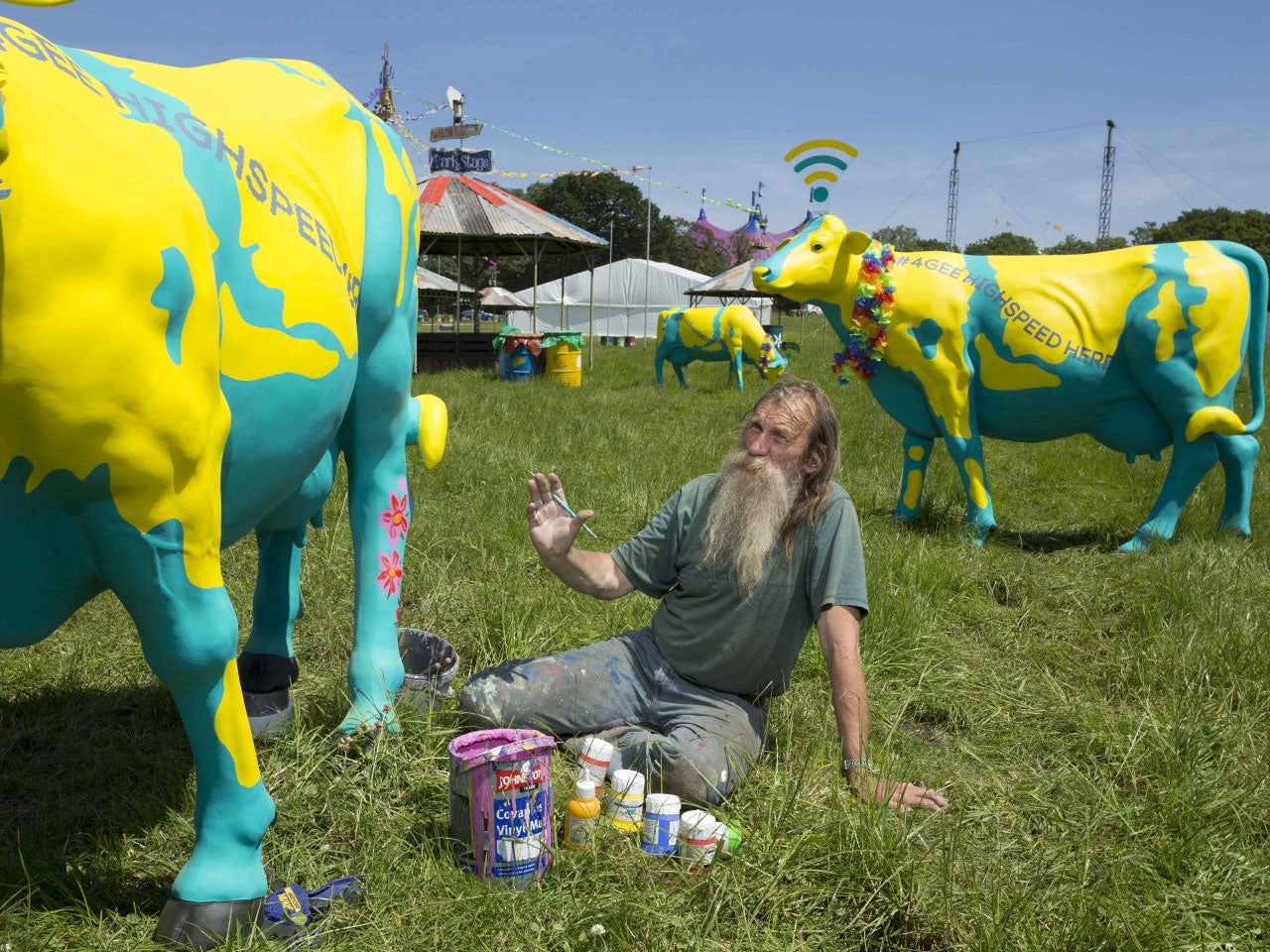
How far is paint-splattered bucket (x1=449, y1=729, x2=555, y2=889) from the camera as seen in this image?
92.8 inches

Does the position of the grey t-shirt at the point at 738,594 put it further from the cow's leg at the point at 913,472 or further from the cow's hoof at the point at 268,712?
the cow's leg at the point at 913,472

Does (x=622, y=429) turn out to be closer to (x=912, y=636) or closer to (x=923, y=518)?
(x=923, y=518)

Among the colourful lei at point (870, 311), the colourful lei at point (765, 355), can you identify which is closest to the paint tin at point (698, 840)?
the colourful lei at point (870, 311)

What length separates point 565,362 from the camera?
52.3 feet

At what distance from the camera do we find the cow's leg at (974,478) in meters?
5.60

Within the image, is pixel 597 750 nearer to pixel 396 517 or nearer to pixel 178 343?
pixel 396 517

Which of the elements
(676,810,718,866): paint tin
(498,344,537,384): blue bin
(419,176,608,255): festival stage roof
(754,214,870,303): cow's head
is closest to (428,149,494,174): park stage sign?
(419,176,608,255): festival stage roof

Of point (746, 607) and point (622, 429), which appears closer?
point (746, 607)

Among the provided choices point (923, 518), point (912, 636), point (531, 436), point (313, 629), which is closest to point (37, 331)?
point (313, 629)

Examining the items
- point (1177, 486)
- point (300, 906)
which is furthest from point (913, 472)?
point (300, 906)

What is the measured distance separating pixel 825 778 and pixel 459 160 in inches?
836

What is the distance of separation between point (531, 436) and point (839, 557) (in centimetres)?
579

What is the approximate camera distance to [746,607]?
9.84 feet

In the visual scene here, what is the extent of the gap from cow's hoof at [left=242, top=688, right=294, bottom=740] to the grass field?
0.06 m
